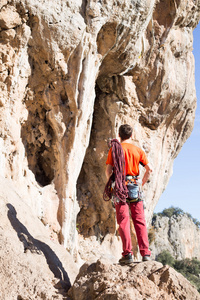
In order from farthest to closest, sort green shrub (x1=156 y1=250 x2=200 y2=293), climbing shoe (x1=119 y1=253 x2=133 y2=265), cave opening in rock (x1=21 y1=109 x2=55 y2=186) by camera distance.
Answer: green shrub (x1=156 y1=250 x2=200 y2=293) < cave opening in rock (x1=21 y1=109 x2=55 y2=186) < climbing shoe (x1=119 y1=253 x2=133 y2=265)

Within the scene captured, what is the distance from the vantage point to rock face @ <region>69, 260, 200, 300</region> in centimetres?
303

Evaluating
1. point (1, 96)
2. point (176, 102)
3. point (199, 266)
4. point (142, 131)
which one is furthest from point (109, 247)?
point (199, 266)

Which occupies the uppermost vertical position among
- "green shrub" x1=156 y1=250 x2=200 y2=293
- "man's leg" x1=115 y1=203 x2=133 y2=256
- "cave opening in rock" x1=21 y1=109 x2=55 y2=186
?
"green shrub" x1=156 y1=250 x2=200 y2=293

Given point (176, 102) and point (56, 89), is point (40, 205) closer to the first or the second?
point (56, 89)

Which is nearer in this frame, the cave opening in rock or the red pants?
the red pants

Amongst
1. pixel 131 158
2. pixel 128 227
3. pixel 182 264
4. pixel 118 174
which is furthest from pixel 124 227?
pixel 182 264

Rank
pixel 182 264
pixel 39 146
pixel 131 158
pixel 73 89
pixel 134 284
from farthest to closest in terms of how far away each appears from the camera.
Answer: pixel 182 264 → pixel 39 146 → pixel 73 89 → pixel 131 158 → pixel 134 284

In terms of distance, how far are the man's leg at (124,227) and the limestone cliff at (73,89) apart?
2.24 metres

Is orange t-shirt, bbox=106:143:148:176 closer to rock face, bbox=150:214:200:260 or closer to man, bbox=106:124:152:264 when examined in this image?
man, bbox=106:124:152:264

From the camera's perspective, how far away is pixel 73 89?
6449 mm

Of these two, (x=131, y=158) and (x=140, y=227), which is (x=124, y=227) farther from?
(x=131, y=158)

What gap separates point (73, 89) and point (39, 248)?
10.8ft

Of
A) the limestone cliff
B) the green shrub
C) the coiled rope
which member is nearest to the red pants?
the coiled rope

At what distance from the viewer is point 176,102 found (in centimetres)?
1045
